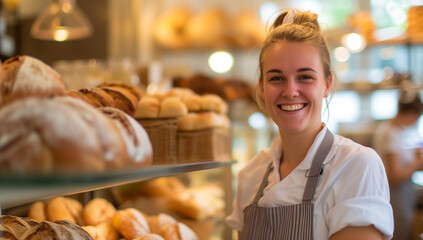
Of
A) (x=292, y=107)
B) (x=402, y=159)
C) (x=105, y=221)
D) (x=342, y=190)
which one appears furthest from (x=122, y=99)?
(x=402, y=159)

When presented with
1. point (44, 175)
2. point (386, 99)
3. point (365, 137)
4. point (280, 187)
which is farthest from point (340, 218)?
point (386, 99)

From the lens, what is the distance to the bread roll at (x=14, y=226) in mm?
1118

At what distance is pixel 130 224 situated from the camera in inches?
58.3

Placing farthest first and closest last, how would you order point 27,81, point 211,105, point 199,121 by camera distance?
point 211,105, point 199,121, point 27,81

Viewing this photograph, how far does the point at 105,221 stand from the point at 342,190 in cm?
80

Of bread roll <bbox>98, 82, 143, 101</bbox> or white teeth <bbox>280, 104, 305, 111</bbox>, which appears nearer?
white teeth <bbox>280, 104, 305, 111</bbox>

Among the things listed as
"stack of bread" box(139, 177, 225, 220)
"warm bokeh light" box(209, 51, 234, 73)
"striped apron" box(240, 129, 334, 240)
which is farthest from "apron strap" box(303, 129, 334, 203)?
"warm bokeh light" box(209, 51, 234, 73)

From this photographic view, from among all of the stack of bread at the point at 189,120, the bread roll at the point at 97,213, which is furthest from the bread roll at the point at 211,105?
the bread roll at the point at 97,213

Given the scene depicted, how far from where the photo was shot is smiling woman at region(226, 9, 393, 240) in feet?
3.94

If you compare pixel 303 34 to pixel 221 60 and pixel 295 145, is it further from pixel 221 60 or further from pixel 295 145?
pixel 221 60

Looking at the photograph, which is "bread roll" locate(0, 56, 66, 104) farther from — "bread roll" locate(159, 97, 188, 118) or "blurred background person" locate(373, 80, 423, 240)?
"blurred background person" locate(373, 80, 423, 240)

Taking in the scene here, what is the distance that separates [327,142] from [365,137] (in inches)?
147

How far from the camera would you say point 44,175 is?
0.61 meters

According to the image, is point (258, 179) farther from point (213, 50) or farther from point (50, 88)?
point (213, 50)
